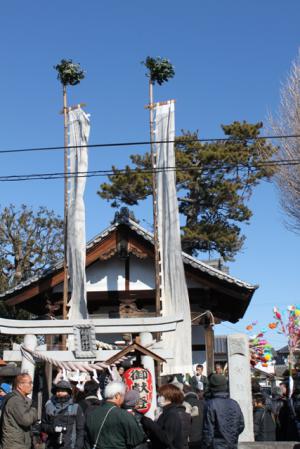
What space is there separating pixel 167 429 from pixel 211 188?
73.5 ft

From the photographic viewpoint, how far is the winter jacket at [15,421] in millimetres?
5590

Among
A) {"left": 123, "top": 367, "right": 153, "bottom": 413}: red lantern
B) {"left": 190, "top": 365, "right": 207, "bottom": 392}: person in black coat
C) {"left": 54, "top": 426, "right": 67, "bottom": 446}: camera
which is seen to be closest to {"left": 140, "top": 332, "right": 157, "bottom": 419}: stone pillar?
{"left": 123, "top": 367, "right": 153, "bottom": 413}: red lantern

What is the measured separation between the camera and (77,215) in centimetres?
1520

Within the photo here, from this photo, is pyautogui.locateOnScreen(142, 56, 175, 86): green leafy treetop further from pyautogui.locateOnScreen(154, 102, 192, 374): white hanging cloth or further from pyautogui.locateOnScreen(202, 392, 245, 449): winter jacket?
pyautogui.locateOnScreen(202, 392, 245, 449): winter jacket

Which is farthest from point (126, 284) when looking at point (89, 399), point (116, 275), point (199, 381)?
point (89, 399)

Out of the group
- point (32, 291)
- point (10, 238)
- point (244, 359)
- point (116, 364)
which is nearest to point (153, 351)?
point (116, 364)

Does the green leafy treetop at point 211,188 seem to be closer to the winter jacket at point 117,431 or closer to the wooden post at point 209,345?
the wooden post at point 209,345

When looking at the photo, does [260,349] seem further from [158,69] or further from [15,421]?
[15,421]

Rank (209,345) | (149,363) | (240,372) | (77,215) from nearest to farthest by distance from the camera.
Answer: (240,372), (149,363), (77,215), (209,345)

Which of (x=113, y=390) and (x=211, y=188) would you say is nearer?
(x=113, y=390)

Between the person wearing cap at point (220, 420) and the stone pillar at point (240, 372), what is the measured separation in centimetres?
392

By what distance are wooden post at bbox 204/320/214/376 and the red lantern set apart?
466 centimetres

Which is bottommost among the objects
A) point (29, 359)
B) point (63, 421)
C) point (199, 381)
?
point (63, 421)

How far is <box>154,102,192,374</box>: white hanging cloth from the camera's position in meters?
13.5
